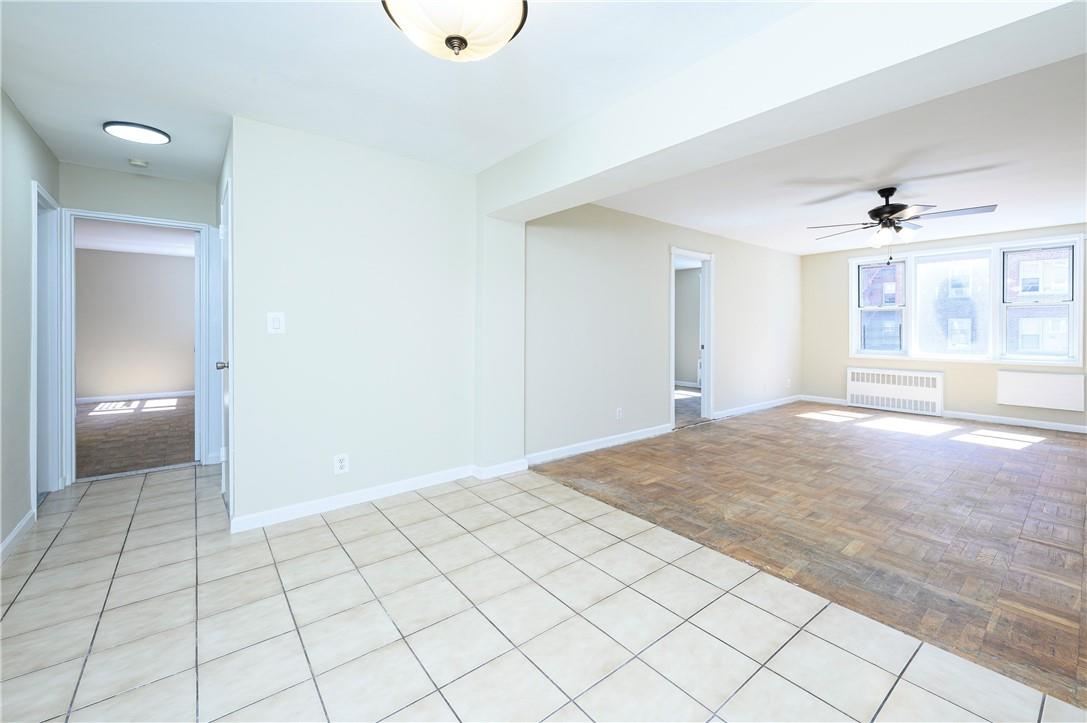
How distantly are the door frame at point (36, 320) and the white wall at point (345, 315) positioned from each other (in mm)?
1312

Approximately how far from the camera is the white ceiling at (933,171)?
2533 mm

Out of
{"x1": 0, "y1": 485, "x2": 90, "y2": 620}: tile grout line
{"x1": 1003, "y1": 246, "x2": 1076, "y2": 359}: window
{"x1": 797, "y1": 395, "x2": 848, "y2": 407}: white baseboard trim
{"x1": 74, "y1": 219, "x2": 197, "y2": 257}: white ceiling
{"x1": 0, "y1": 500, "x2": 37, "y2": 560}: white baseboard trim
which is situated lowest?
{"x1": 0, "y1": 485, "x2": 90, "y2": 620}: tile grout line

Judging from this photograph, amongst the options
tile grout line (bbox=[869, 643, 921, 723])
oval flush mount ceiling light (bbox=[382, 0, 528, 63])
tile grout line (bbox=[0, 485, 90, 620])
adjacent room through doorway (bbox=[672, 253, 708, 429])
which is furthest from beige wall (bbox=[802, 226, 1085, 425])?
tile grout line (bbox=[0, 485, 90, 620])

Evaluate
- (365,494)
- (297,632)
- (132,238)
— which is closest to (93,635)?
(297,632)

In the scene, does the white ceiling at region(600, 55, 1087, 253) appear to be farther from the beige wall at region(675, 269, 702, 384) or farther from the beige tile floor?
the beige wall at region(675, 269, 702, 384)

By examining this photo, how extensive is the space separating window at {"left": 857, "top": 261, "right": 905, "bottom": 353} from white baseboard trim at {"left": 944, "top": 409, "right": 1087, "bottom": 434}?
3.71 feet

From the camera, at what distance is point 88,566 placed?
2.31 m

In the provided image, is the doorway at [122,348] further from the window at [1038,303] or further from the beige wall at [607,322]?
the window at [1038,303]

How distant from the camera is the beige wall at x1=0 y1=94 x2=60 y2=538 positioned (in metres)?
2.40

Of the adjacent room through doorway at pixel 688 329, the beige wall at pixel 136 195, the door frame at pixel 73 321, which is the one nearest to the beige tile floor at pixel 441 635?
the door frame at pixel 73 321

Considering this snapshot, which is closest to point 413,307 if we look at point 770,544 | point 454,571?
point 454,571

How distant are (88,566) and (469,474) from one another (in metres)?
2.23

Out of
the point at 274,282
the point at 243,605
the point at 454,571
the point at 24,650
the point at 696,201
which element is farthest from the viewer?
the point at 696,201

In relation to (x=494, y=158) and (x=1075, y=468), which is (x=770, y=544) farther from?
(x=1075, y=468)
